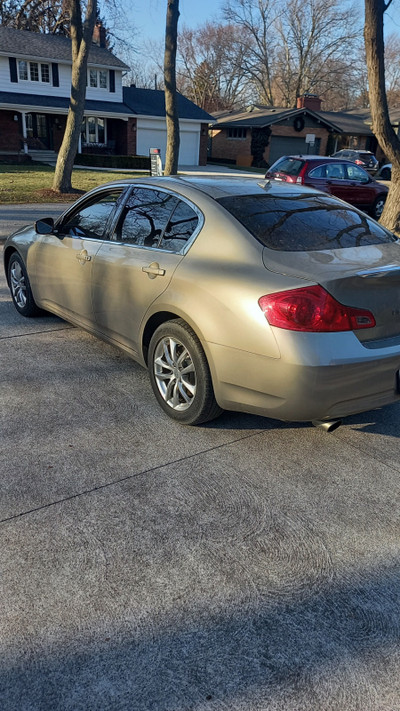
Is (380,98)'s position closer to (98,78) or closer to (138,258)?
(138,258)

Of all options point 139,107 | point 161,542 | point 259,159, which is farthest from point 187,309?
point 259,159

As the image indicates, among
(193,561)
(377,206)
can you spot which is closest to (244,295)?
(193,561)

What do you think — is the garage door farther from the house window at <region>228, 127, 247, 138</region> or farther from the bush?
the bush

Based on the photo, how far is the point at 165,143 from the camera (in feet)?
120

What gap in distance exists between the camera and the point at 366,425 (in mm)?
4004

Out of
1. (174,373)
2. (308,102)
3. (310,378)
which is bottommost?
(174,373)

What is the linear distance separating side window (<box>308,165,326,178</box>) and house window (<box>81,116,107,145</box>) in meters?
24.1

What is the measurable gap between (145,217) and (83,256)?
0.75 meters

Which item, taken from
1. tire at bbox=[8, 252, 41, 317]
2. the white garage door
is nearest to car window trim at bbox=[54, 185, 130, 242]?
tire at bbox=[8, 252, 41, 317]

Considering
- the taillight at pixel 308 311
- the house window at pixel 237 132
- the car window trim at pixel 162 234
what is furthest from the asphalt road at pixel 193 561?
the house window at pixel 237 132

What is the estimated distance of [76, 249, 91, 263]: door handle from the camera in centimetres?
459

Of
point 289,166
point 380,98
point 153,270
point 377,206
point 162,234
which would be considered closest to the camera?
point 153,270

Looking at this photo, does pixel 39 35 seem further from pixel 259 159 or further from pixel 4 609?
pixel 4 609

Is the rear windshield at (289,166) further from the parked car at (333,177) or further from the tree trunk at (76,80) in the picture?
the tree trunk at (76,80)
